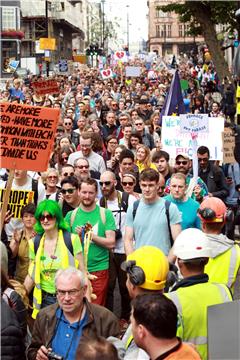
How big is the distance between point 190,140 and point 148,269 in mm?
7016

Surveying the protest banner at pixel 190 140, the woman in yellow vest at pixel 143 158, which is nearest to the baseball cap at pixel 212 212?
the woman in yellow vest at pixel 143 158

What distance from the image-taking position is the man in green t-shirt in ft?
20.9

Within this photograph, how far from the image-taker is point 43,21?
7788 centimetres

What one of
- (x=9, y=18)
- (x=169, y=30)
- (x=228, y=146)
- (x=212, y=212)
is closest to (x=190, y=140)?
(x=228, y=146)

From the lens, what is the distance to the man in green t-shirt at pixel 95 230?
6.37 meters

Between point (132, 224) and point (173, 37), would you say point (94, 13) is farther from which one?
point (132, 224)

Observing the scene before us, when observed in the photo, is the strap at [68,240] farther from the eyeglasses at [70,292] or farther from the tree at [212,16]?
the tree at [212,16]

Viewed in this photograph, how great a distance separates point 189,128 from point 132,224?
4.52 meters

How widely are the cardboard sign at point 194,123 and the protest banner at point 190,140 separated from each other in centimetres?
8

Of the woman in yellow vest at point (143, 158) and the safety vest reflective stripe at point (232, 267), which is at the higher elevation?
the woman in yellow vest at point (143, 158)

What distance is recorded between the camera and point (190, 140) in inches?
426

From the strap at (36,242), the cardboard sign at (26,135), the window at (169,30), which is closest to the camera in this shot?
the strap at (36,242)

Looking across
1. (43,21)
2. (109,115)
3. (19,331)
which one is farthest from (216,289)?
(43,21)

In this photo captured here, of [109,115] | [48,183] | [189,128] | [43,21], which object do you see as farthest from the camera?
[43,21]
